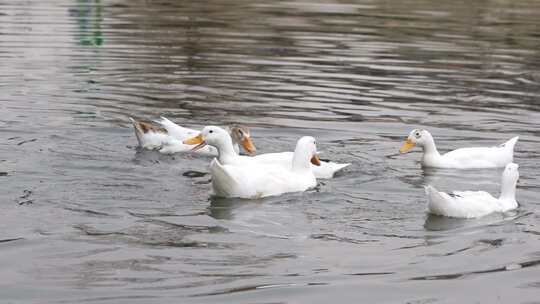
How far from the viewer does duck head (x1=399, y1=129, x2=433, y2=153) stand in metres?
15.2

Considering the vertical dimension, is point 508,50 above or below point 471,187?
above

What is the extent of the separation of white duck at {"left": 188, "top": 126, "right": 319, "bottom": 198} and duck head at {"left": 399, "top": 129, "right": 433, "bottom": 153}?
5.66 ft

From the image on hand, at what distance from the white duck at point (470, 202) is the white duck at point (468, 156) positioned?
214 cm

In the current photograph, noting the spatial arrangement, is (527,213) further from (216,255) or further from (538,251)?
(216,255)

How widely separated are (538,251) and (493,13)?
27.5 m

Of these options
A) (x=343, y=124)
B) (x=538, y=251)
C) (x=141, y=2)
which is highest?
(x=141, y=2)

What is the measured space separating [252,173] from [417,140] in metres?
3.12

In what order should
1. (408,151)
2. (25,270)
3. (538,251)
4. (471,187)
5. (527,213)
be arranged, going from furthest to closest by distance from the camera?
(408,151)
(471,187)
(527,213)
(538,251)
(25,270)

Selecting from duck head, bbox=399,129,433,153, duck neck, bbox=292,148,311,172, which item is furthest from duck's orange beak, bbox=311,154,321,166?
duck head, bbox=399,129,433,153

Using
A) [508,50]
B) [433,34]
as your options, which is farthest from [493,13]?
[508,50]

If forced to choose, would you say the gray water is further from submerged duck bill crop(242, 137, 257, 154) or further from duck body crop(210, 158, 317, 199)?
submerged duck bill crop(242, 137, 257, 154)

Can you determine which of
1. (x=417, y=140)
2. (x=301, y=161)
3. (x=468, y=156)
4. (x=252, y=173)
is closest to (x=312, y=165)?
(x=301, y=161)

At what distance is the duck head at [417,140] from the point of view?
1518cm

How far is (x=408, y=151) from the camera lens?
16219 mm
